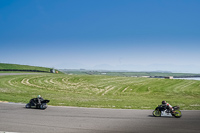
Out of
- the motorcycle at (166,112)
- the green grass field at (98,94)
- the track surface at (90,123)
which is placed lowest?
the green grass field at (98,94)

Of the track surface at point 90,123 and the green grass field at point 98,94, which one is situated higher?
the track surface at point 90,123

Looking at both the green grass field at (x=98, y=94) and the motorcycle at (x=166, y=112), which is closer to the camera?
the motorcycle at (x=166, y=112)

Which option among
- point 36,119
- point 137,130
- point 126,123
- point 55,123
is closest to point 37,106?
point 36,119

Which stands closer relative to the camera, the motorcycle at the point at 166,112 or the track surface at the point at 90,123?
the track surface at the point at 90,123

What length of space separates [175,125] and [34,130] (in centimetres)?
884

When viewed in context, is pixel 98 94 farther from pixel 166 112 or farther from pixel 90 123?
pixel 90 123

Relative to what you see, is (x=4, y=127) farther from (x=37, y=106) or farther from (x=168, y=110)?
(x=168, y=110)

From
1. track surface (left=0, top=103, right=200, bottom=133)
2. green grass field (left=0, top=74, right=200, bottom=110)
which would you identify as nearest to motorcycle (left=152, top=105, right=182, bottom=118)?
track surface (left=0, top=103, right=200, bottom=133)

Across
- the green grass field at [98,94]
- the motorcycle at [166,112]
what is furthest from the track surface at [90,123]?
the green grass field at [98,94]

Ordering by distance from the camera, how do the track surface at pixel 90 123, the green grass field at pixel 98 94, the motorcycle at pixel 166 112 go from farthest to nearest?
1. the green grass field at pixel 98 94
2. the motorcycle at pixel 166 112
3. the track surface at pixel 90 123

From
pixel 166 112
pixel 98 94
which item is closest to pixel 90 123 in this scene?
pixel 166 112

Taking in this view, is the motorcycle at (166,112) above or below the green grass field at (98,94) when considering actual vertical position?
above

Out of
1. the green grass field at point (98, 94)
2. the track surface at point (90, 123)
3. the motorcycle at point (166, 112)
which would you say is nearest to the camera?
the track surface at point (90, 123)

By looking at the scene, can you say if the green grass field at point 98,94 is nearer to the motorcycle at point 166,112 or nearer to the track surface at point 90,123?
the motorcycle at point 166,112
